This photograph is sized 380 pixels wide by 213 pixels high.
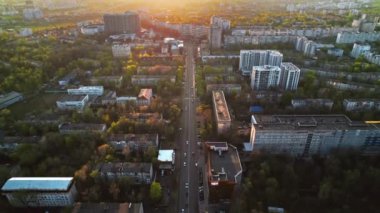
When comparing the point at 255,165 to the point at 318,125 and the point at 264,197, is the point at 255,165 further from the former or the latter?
the point at 318,125

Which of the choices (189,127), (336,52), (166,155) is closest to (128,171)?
(166,155)

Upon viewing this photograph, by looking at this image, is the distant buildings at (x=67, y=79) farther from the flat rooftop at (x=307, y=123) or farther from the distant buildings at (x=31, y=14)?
the distant buildings at (x=31, y=14)

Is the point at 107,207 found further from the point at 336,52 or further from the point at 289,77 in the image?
the point at 336,52

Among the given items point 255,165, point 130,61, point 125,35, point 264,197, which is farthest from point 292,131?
point 125,35

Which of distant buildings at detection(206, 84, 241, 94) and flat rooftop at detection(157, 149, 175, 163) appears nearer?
flat rooftop at detection(157, 149, 175, 163)

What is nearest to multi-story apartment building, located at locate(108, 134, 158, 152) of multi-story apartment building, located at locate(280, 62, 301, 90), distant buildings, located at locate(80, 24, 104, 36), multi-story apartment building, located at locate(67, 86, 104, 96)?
multi-story apartment building, located at locate(67, 86, 104, 96)

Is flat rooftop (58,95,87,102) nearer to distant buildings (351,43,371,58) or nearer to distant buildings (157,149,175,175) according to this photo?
distant buildings (157,149,175,175)
